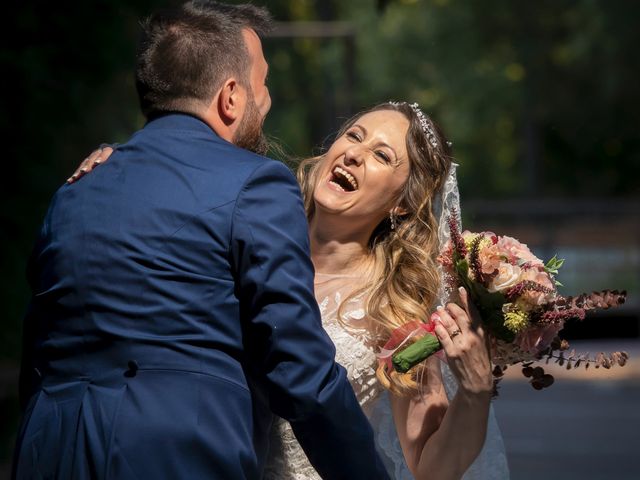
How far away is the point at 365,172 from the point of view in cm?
399

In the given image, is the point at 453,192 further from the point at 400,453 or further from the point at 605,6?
the point at 605,6

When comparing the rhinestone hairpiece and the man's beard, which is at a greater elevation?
the man's beard

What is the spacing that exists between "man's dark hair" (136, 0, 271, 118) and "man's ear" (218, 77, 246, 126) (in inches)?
0.6

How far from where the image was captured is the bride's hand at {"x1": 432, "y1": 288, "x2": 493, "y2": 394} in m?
3.26

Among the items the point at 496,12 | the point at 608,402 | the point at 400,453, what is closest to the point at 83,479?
the point at 400,453

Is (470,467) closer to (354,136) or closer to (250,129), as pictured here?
(354,136)

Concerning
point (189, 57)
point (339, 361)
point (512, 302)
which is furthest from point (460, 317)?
point (189, 57)

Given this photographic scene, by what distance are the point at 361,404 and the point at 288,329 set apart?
1.30 meters

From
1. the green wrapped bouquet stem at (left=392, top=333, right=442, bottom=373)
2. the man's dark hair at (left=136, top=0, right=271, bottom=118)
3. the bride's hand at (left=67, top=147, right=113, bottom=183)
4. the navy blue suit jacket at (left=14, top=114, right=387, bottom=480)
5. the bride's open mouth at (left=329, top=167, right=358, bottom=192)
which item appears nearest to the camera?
the navy blue suit jacket at (left=14, top=114, right=387, bottom=480)

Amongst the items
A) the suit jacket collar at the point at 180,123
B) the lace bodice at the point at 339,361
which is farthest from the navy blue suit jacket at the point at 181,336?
the lace bodice at the point at 339,361

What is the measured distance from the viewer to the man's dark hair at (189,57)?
9.26 feet

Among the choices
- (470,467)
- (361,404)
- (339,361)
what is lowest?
(470,467)

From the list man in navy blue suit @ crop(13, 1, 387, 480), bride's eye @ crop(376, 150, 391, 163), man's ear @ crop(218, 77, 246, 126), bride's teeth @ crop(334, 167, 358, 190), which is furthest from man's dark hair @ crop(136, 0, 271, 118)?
bride's eye @ crop(376, 150, 391, 163)

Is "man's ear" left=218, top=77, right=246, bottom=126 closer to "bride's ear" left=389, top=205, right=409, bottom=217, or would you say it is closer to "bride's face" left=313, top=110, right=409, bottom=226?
"bride's face" left=313, top=110, right=409, bottom=226
